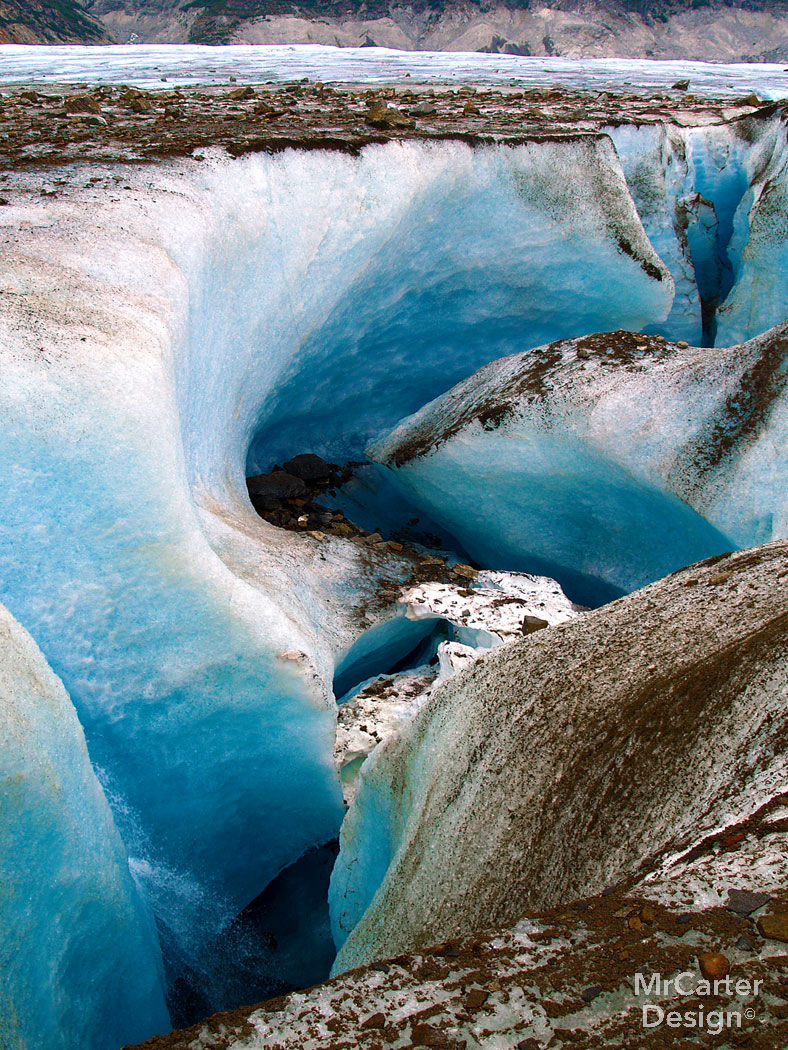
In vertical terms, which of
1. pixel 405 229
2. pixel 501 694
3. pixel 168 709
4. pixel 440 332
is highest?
pixel 405 229

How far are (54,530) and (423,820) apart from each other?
47.2 inches

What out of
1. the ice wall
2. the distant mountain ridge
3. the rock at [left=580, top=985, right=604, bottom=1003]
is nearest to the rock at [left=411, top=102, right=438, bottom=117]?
the ice wall

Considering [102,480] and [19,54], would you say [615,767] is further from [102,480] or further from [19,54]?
[19,54]

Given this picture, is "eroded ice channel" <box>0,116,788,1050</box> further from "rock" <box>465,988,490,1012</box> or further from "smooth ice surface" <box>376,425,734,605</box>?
"rock" <box>465,988,490,1012</box>

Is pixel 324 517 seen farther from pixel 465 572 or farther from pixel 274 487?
pixel 465 572

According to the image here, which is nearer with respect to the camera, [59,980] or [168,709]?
[59,980]

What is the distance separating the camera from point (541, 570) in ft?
14.7

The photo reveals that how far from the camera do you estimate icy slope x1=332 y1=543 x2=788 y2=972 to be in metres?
1.45

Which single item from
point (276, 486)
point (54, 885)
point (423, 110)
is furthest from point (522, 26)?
point (54, 885)

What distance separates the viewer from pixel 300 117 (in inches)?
193

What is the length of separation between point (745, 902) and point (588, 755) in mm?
504

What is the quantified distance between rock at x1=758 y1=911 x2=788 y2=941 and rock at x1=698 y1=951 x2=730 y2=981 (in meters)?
0.07

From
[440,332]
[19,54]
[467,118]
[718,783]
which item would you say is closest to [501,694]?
[718,783]

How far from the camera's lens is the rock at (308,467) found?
4754 mm
